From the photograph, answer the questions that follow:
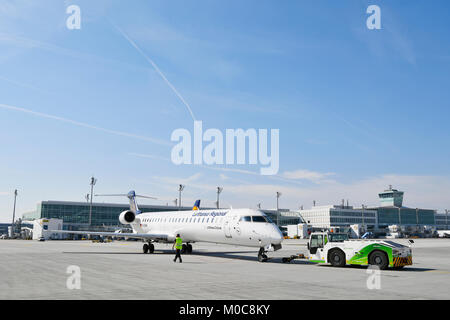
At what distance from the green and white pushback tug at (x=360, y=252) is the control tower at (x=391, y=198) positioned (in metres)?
180

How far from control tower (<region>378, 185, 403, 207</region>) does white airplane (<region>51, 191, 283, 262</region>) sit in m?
171

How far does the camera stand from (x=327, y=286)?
1315cm

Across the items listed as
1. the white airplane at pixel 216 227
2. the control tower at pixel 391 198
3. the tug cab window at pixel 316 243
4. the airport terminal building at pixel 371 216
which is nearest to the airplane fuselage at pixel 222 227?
the white airplane at pixel 216 227

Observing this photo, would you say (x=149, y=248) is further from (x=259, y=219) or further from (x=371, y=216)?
(x=371, y=216)

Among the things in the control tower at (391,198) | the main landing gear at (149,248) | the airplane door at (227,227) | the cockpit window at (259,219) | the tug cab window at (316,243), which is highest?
the control tower at (391,198)

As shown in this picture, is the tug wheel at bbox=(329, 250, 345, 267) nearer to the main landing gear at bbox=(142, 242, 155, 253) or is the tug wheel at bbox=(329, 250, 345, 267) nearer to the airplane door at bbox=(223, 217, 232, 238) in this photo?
the airplane door at bbox=(223, 217, 232, 238)

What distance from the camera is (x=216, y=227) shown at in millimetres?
→ 26672

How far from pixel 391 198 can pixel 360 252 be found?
183420mm

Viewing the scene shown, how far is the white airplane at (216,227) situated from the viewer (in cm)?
2302

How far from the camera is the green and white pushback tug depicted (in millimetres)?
18875

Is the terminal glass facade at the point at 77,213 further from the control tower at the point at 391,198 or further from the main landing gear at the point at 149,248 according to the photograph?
the control tower at the point at 391,198

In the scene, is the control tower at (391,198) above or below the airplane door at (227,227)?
above

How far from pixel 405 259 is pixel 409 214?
552ft
